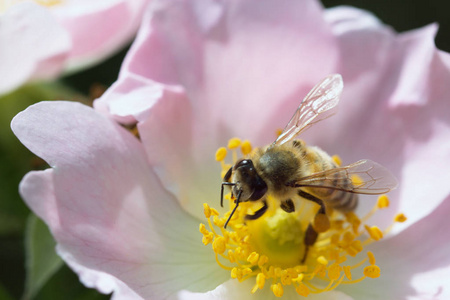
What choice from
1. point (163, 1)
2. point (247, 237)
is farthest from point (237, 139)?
point (163, 1)

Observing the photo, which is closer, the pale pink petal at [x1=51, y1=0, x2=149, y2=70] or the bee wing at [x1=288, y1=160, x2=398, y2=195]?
the bee wing at [x1=288, y1=160, x2=398, y2=195]

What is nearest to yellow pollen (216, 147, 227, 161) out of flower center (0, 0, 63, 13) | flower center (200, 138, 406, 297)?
flower center (200, 138, 406, 297)

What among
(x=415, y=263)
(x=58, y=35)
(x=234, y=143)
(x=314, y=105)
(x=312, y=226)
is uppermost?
(x=58, y=35)

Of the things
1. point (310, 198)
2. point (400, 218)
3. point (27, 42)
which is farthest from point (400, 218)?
point (27, 42)

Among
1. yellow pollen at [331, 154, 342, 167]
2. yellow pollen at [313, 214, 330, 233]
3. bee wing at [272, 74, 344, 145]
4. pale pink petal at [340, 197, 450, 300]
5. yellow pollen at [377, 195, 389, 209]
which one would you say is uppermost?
bee wing at [272, 74, 344, 145]

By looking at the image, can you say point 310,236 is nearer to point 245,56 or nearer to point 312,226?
point 312,226

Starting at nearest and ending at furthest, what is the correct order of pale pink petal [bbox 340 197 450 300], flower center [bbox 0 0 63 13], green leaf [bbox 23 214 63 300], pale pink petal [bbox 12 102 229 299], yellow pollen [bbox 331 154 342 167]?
pale pink petal [bbox 12 102 229 299] → green leaf [bbox 23 214 63 300] → pale pink petal [bbox 340 197 450 300] → yellow pollen [bbox 331 154 342 167] → flower center [bbox 0 0 63 13]

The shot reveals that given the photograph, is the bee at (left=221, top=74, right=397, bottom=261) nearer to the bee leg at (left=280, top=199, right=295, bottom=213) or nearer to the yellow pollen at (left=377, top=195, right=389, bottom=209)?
the bee leg at (left=280, top=199, right=295, bottom=213)
